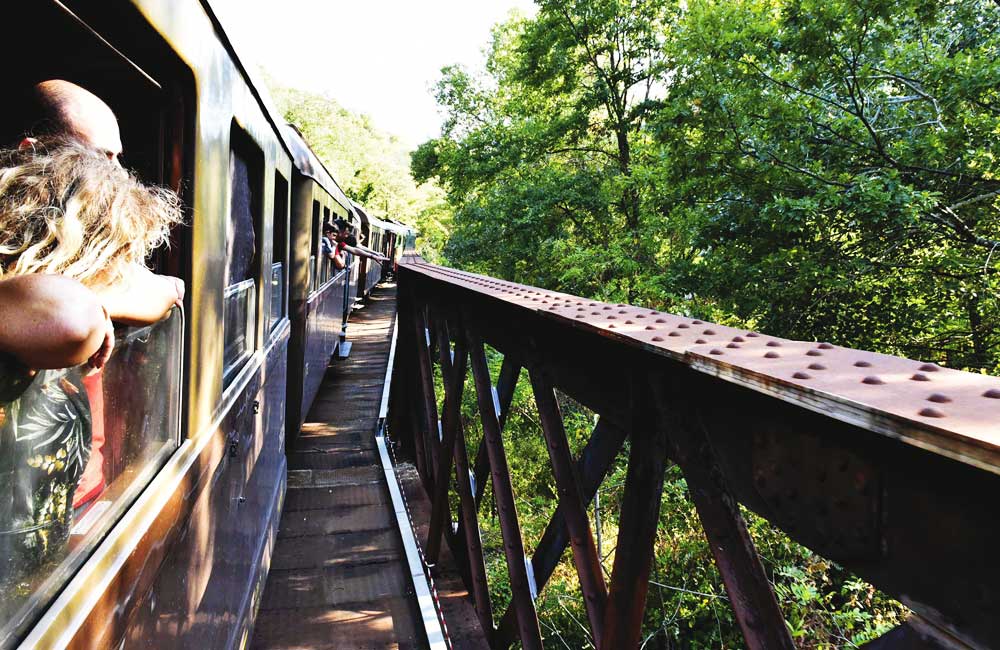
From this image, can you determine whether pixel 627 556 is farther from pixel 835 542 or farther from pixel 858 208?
pixel 858 208

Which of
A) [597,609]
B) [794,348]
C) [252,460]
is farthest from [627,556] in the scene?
[252,460]

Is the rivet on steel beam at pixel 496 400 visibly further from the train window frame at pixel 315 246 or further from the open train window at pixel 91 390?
the train window frame at pixel 315 246

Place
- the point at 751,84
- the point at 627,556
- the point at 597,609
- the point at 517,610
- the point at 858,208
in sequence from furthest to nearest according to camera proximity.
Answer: the point at 751,84, the point at 858,208, the point at 517,610, the point at 597,609, the point at 627,556

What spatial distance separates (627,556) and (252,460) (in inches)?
89.9

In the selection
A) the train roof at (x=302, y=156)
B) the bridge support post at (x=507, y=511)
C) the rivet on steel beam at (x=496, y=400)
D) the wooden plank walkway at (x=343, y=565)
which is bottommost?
the wooden plank walkway at (x=343, y=565)

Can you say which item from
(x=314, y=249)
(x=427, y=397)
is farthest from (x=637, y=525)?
(x=314, y=249)

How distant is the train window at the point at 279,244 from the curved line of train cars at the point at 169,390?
1.39 m

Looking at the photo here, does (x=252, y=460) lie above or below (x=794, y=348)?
below

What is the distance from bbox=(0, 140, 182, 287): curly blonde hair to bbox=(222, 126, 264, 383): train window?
3.78 feet

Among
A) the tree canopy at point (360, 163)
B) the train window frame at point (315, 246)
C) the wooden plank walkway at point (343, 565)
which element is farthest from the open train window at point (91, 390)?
the tree canopy at point (360, 163)

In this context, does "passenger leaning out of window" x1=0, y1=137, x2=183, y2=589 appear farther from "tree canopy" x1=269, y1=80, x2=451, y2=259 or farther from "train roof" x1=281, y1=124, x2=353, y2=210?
"tree canopy" x1=269, y1=80, x2=451, y2=259

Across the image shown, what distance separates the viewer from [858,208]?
6.46 m

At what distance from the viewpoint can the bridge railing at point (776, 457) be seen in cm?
75

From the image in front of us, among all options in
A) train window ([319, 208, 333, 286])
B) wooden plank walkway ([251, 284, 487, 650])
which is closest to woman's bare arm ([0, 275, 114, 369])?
wooden plank walkway ([251, 284, 487, 650])
